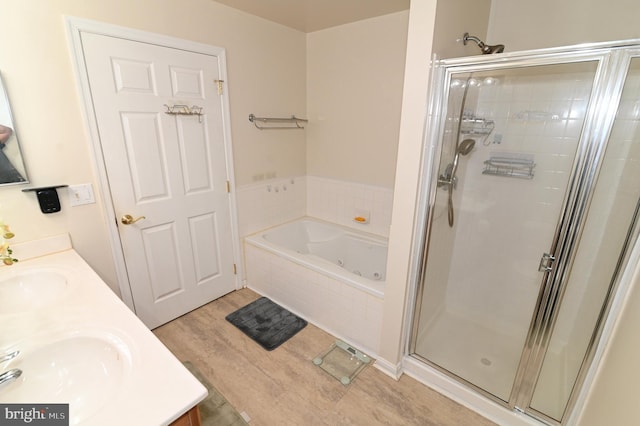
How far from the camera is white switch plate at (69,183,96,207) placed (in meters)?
1.71

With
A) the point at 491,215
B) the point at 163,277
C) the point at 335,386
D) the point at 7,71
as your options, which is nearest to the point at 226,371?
the point at 335,386

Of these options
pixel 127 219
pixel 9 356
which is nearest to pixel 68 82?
pixel 127 219

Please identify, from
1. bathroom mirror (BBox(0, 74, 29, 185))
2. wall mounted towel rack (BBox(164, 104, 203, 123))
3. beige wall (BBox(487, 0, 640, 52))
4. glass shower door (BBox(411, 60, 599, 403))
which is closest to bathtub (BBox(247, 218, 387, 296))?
glass shower door (BBox(411, 60, 599, 403))

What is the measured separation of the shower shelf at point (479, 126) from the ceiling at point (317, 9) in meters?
1.02

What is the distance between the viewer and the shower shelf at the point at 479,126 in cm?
196

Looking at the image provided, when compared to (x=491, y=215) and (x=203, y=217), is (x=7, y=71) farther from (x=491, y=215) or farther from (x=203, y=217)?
(x=491, y=215)

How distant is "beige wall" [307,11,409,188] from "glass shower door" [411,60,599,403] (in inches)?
28.3

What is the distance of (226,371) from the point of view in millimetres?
1887

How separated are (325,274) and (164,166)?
4.65 feet

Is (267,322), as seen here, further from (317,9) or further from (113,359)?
(317,9)

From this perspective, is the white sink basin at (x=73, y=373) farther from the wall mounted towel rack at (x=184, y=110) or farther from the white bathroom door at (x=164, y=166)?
the wall mounted towel rack at (x=184, y=110)

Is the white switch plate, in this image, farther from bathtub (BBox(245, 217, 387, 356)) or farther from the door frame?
bathtub (BBox(245, 217, 387, 356))

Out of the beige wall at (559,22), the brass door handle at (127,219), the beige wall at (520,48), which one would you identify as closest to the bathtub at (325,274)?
the beige wall at (520,48)

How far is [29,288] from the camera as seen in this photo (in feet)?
4.50
